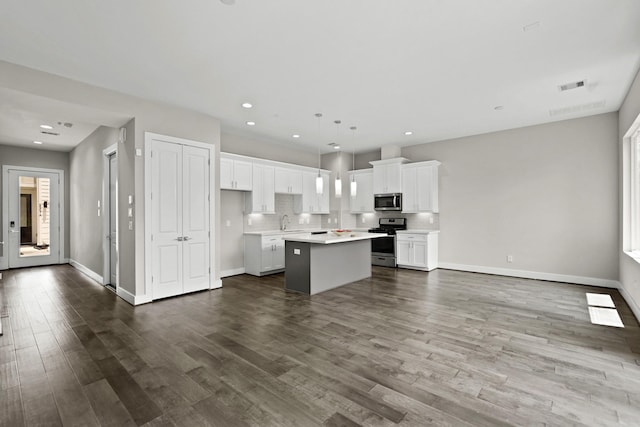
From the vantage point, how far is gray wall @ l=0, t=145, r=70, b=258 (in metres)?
7.03

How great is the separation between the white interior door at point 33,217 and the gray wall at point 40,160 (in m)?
0.14

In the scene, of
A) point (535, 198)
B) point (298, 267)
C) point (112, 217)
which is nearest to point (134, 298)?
point (112, 217)

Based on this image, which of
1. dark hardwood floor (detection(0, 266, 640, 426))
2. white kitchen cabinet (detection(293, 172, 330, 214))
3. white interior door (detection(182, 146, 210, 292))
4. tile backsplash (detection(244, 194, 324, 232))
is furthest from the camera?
white kitchen cabinet (detection(293, 172, 330, 214))

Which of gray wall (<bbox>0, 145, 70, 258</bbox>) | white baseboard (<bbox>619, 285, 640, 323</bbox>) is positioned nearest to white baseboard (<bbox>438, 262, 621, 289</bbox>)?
white baseboard (<bbox>619, 285, 640, 323</bbox>)

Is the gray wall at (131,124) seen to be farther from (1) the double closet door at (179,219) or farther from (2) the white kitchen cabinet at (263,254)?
(2) the white kitchen cabinet at (263,254)

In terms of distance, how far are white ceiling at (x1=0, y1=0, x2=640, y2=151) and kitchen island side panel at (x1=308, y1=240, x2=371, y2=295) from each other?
2.42 metres

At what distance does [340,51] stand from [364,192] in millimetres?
5134

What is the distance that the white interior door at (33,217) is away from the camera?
282 inches

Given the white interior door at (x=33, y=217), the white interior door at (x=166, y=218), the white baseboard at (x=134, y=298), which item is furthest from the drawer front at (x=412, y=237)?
the white interior door at (x=33, y=217)

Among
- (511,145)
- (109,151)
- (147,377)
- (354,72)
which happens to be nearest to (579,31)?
(354,72)

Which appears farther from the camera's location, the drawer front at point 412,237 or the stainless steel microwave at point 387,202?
the stainless steel microwave at point 387,202

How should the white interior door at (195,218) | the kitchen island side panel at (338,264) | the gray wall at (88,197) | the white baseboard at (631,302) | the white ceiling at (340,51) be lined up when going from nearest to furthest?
1. the white ceiling at (340,51)
2. the white baseboard at (631,302)
3. the white interior door at (195,218)
4. the kitchen island side panel at (338,264)
5. the gray wall at (88,197)

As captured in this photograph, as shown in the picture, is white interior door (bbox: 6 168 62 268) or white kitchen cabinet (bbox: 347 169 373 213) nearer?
white interior door (bbox: 6 168 62 268)

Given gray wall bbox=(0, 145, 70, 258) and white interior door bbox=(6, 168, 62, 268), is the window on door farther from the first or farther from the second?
gray wall bbox=(0, 145, 70, 258)
